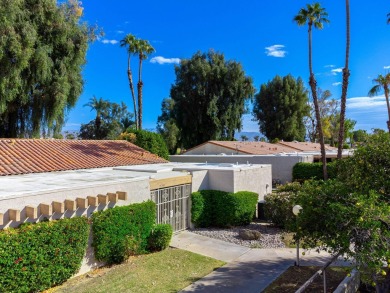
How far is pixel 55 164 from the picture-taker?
17453mm

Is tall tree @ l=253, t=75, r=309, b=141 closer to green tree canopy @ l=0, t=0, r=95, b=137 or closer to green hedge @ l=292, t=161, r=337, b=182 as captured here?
green hedge @ l=292, t=161, r=337, b=182

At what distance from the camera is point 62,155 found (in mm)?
19109

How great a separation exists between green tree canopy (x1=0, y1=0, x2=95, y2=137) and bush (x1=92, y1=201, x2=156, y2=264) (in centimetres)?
1566

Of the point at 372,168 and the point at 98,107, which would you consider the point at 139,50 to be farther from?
the point at 372,168

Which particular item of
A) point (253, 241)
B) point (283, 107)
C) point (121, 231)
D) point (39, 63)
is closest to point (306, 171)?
point (253, 241)

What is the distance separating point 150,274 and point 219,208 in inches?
293

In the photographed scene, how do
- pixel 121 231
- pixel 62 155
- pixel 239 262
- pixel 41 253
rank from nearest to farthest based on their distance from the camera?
pixel 41 253
pixel 121 231
pixel 239 262
pixel 62 155

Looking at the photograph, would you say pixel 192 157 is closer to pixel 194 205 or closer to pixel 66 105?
pixel 66 105

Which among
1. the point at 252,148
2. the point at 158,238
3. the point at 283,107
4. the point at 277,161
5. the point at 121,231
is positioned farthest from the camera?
the point at 283,107

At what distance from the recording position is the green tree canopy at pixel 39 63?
2227 centimetres

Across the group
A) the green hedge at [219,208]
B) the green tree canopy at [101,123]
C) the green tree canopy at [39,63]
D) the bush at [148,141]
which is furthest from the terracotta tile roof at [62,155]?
the green tree canopy at [101,123]

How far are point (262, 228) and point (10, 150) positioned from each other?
46.6 feet

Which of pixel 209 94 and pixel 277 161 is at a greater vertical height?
pixel 209 94

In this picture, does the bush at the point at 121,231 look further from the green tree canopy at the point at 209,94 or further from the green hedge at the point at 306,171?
the green tree canopy at the point at 209,94
